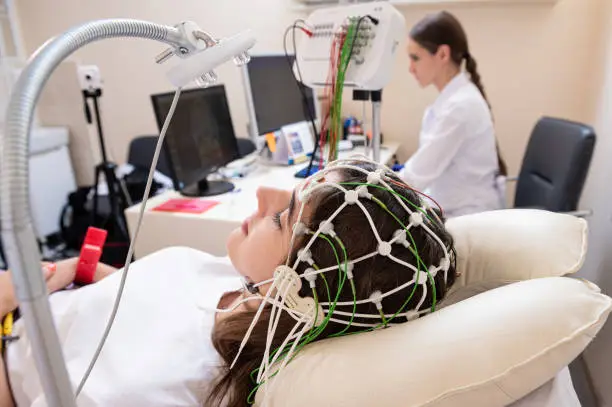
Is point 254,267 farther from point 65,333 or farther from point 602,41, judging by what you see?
point 602,41

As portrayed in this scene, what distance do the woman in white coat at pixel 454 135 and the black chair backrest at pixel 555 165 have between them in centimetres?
12

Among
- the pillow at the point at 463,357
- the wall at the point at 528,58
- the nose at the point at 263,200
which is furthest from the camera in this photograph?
the wall at the point at 528,58

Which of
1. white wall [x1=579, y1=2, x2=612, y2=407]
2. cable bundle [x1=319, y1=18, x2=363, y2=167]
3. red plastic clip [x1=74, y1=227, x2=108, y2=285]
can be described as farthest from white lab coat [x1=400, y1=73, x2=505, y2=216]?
red plastic clip [x1=74, y1=227, x2=108, y2=285]

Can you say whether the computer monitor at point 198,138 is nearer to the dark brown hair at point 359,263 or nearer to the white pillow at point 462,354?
the dark brown hair at point 359,263

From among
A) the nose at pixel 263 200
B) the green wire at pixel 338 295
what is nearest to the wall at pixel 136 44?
the nose at pixel 263 200

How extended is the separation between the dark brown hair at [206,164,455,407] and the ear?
1349 mm

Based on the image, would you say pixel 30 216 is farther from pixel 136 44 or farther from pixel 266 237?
pixel 136 44

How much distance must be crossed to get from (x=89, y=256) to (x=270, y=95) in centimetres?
129

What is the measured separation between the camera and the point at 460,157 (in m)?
1.90

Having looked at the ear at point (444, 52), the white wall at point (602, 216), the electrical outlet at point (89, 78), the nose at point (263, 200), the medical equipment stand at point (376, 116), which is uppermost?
the electrical outlet at point (89, 78)

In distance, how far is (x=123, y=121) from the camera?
3514mm

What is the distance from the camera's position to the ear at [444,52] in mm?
1952

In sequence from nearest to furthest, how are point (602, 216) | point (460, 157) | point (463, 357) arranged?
point (463, 357), point (602, 216), point (460, 157)

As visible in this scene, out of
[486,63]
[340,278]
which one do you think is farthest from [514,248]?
[486,63]
